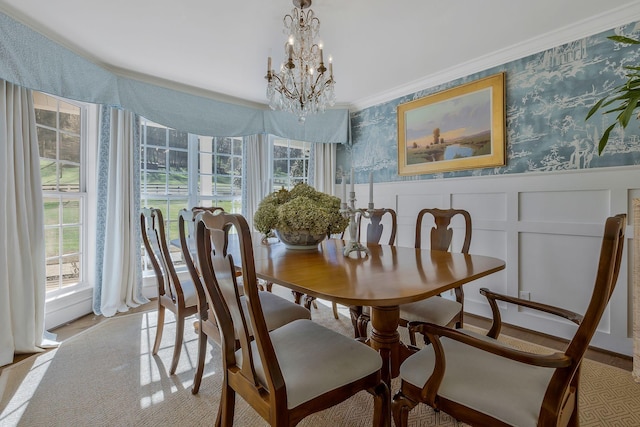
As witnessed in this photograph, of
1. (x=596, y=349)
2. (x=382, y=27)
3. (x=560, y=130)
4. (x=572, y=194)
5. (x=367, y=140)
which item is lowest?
(x=596, y=349)

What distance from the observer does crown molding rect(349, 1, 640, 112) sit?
220 centimetres

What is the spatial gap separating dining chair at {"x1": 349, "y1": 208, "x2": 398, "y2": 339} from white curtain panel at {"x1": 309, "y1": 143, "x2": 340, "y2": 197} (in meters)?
0.90

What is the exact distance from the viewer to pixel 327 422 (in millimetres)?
1545

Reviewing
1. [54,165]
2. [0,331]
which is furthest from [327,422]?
[54,165]

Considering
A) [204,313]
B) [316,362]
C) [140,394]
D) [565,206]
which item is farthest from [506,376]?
[565,206]

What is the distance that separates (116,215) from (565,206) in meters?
4.04

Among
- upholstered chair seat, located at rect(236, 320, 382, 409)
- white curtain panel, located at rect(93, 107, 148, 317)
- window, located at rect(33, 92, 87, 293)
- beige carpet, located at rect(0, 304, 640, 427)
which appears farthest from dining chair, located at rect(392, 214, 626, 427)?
window, located at rect(33, 92, 87, 293)

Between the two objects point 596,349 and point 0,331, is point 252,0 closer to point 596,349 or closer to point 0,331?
point 0,331

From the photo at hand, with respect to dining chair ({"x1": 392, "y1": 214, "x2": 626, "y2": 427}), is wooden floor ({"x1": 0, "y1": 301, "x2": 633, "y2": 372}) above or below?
below

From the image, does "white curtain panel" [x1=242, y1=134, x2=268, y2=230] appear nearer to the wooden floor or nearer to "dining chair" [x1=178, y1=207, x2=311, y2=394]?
the wooden floor

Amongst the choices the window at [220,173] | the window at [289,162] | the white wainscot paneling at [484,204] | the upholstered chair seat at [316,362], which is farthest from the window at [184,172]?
the upholstered chair seat at [316,362]

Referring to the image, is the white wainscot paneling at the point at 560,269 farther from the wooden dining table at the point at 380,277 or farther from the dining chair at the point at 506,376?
the dining chair at the point at 506,376

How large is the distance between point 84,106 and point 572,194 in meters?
4.47

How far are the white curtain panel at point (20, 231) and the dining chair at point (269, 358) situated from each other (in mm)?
2034
